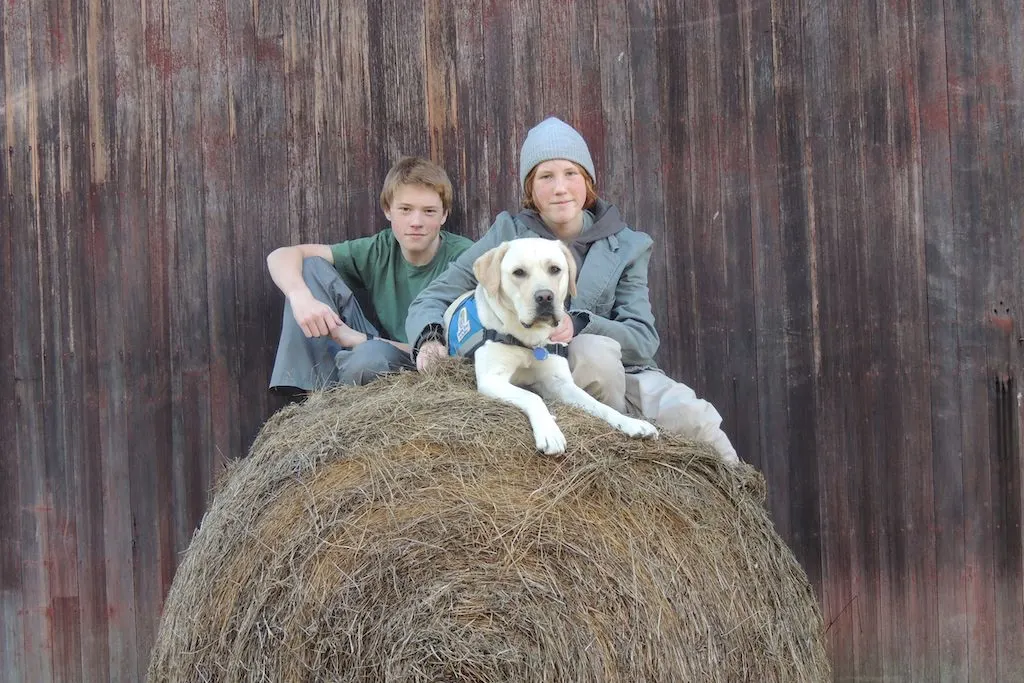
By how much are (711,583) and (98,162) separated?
3010 mm

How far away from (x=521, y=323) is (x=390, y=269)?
3.25 ft

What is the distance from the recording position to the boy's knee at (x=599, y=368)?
3.14 m

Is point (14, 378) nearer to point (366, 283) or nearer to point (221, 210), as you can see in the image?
point (221, 210)

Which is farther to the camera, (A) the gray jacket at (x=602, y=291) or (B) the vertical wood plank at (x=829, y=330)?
(B) the vertical wood plank at (x=829, y=330)

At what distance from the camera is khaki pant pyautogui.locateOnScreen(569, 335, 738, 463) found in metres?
3.13

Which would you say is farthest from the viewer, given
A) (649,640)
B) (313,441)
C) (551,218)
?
(551,218)

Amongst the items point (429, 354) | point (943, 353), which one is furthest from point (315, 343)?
point (943, 353)

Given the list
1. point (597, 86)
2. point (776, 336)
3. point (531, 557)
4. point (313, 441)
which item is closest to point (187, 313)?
point (313, 441)

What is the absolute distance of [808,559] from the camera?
12.7ft

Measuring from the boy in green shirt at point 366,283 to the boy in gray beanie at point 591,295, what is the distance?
232 mm

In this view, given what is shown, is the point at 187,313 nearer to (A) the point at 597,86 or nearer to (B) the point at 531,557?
(A) the point at 597,86

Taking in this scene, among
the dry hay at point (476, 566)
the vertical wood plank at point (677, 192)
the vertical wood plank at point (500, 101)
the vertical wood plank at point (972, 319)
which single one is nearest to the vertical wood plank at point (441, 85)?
the vertical wood plank at point (500, 101)

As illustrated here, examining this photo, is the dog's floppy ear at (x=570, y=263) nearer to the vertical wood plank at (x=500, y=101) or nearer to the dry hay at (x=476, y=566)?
the dry hay at (x=476, y=566)

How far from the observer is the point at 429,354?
3.23 m
